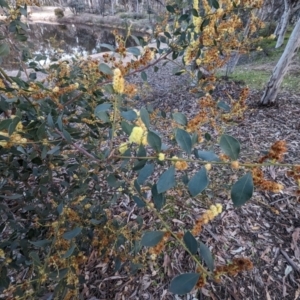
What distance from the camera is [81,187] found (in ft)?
3.50

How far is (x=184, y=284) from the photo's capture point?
477 mm

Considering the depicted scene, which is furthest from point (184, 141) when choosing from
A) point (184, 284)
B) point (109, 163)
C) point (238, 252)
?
point (238, 252)

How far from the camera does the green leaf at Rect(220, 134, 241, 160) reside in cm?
49

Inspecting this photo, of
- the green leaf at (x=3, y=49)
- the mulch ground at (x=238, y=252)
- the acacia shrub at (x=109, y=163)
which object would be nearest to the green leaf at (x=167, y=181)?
the acacia shrub at (x=109, y=163)

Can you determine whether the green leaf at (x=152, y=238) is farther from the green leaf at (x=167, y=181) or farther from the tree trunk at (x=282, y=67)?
the tree trunk at (x=282, y=67)

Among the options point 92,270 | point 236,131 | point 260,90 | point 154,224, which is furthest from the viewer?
point 260,90

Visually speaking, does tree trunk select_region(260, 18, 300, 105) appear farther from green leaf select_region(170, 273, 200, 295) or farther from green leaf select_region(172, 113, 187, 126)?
green leaf select_region(170, 273, 200, 295)

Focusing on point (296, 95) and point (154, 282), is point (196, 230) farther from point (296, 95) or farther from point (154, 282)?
point (296, 95)

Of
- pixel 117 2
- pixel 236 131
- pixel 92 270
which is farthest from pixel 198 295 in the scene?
pixel 117 2

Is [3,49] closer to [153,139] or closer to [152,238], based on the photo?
[153,139]

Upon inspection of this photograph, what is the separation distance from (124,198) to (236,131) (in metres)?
1.65

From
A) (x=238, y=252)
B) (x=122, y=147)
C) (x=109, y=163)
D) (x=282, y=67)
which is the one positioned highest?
(x=122, y=147)

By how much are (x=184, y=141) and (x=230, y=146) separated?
0.32 ft

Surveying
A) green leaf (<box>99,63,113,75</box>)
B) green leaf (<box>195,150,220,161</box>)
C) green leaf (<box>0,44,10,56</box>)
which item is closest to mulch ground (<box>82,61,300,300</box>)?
green leaf (<box>195,150,220,161</box>)
